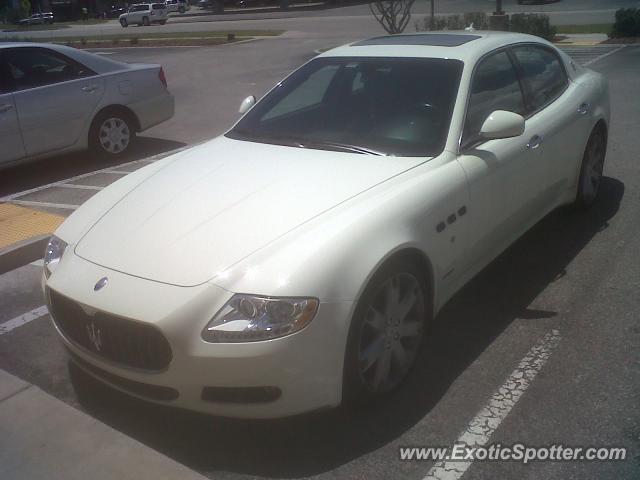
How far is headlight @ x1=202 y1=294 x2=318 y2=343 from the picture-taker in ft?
9.40

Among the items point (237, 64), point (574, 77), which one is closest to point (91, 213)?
point (574, 77)

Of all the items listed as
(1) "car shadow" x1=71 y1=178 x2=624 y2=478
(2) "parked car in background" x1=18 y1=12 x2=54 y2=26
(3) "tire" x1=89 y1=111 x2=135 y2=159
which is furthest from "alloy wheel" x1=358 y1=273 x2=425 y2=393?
(2) "parked car in background" x1=18 y1=12 x2=54 y2=26

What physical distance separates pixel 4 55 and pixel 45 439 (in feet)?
19.3

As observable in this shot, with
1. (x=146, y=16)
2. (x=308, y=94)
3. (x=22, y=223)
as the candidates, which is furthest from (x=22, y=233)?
(x=146, y=16)

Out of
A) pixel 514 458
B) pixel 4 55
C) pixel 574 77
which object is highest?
pixel 4 55

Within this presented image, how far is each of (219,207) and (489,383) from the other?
1607 millimetres

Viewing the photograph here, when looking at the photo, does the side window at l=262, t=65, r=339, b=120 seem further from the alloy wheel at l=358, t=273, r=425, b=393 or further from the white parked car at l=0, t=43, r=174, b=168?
the white parked car at l=0, t=43, r=174, b=168

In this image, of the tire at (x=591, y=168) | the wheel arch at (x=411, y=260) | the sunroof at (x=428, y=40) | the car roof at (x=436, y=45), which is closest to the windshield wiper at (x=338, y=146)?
the wheel arch at (x=411, y=260)

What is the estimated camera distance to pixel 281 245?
3.12 metres

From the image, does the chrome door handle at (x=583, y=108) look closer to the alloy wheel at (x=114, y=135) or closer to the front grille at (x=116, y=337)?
the front grille at (x=116, y=337)

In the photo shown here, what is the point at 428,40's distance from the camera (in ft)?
15.7

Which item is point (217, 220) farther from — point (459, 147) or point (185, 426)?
point (459, 147)

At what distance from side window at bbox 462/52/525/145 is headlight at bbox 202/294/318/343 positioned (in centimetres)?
165
